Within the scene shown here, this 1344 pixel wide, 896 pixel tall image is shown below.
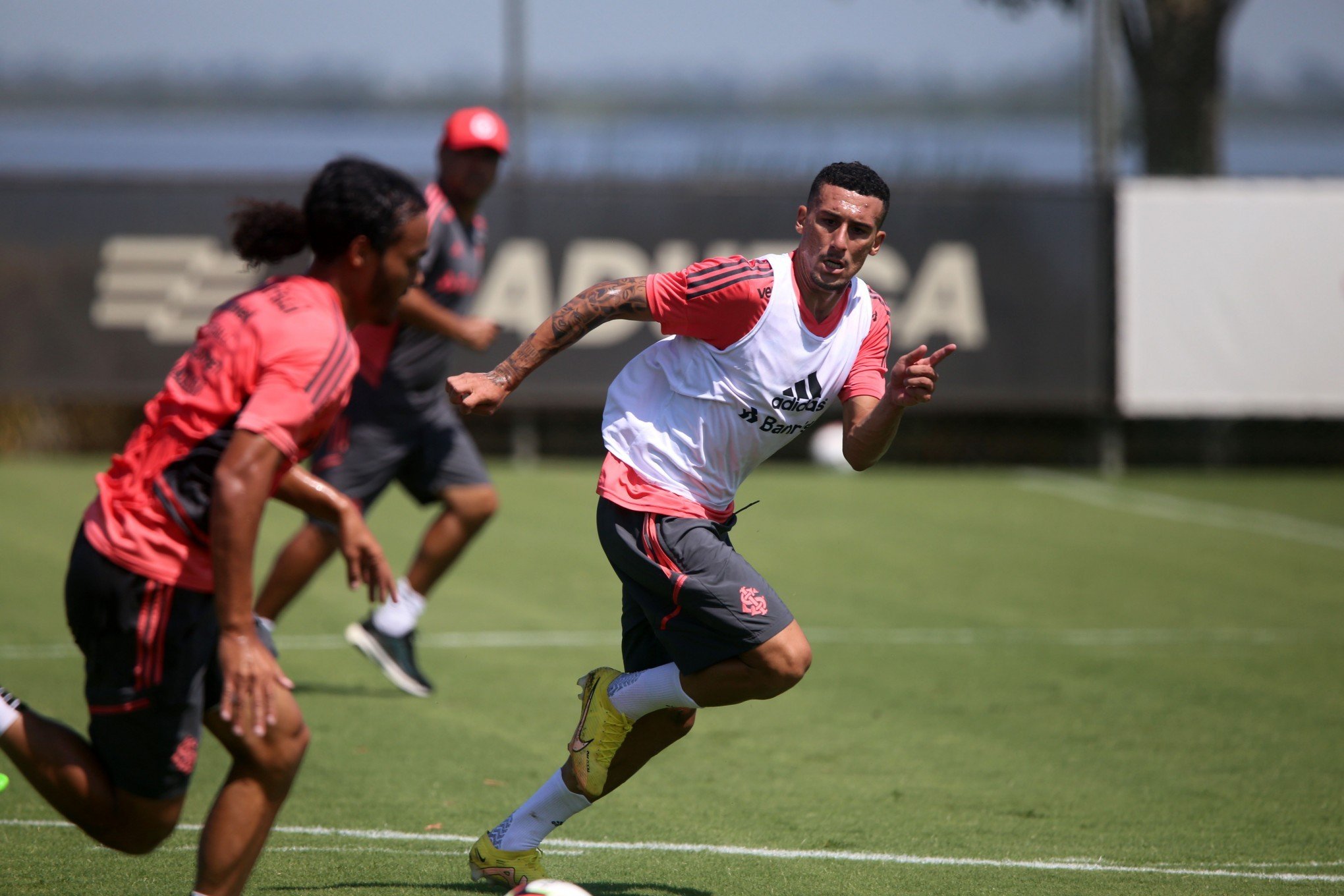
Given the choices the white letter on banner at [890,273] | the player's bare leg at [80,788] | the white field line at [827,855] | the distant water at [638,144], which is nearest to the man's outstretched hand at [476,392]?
the player's bare leg at [80,788]

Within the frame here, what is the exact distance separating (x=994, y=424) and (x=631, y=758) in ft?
41.0

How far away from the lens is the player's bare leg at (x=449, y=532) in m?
7.11

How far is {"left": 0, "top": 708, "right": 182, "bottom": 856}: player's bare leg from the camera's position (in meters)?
3.52

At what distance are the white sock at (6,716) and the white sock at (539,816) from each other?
1380mm

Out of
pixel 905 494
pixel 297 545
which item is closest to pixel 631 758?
pixel 297 545

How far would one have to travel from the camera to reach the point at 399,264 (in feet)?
11.6

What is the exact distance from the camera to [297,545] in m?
6.70

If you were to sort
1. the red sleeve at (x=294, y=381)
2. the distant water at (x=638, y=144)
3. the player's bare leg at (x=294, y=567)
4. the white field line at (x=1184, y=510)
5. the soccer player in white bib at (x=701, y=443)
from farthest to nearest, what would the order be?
the distant water at (x=638, y=144) < the white field line at (x=1184, y=510) < the player's bare leg at (x=294, y=567) < the soccer player in white bib at (x=701, y=443) < the red sleeve at (x=294, y=381)

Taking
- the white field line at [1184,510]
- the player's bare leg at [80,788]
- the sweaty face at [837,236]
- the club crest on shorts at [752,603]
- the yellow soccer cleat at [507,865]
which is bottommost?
the white field line at [1184,510]

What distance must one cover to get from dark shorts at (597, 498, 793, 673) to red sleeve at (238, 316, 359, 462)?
3.84 feet

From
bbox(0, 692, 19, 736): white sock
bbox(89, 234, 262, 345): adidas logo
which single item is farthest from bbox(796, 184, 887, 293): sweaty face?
bbox(89, 234, 262, 345): adidas logo

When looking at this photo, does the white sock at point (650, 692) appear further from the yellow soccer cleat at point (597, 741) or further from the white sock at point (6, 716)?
the white sock at point (6, 716)

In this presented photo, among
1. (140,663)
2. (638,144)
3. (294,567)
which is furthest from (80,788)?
(638,144)

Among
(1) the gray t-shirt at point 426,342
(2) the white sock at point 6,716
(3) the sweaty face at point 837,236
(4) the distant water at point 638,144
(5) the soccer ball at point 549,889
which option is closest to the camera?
(2) the white sock at point 6,716
